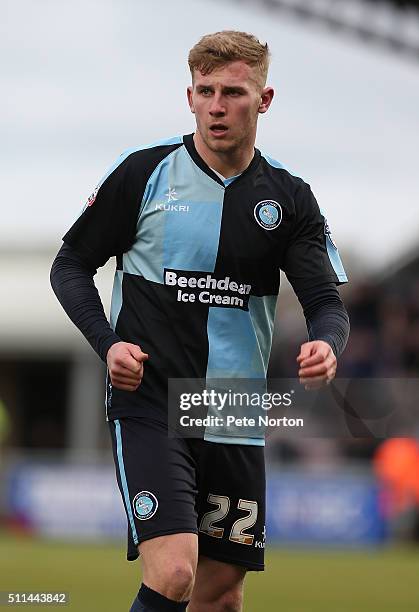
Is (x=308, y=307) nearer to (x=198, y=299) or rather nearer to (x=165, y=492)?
(x=198, y=299)

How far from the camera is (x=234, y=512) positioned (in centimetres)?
563

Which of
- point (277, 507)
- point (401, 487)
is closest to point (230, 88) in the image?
point (277, 507)

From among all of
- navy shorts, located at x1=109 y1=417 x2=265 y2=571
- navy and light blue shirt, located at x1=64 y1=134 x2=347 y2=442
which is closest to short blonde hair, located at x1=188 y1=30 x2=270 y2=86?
navy and light blue shirt, located at x1=64 y1=134 x2=347 y2=442

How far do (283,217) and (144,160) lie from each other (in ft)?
2.04

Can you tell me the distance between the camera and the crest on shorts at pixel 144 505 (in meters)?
5.24

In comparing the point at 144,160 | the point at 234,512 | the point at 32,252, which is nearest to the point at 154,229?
the point at 144,160

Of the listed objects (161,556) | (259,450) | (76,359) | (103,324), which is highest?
(76,359)

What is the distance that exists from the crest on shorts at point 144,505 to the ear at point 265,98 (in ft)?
5.42

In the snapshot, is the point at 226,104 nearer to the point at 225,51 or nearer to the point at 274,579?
the point at 225,51

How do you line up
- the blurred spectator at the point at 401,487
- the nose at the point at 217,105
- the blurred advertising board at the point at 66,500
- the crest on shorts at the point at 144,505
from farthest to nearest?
the blurred advertising board at the point at 66,500 → the blurred spectator at the point at 401,487 → the nose at the point at 217,105 → the crest on shorts at the point at 144,505

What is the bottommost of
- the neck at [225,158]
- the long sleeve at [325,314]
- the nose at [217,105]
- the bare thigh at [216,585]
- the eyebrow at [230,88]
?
the bare thigh at [216,585]

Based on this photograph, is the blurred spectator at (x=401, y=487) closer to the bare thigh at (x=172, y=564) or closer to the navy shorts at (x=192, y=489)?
the navy shorts at (x=192, y=489)

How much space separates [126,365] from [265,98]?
135cm

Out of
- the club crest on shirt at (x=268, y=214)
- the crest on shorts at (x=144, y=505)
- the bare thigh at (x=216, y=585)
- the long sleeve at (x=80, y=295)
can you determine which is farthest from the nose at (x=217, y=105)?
the bare thigh at (x=216, y=585)
